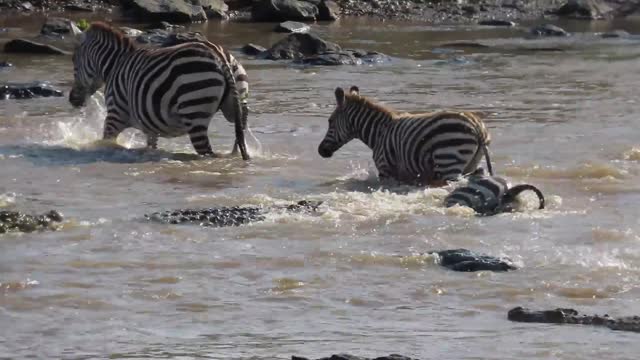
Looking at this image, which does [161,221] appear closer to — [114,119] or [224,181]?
[224,181]

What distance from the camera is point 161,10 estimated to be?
33.2 meters

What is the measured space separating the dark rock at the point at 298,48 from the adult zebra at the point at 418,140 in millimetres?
11319

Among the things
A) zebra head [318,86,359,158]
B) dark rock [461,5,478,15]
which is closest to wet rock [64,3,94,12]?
dark rock [461,5,478,15]

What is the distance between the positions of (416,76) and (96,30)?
785cm

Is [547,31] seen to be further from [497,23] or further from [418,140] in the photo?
[418,140]

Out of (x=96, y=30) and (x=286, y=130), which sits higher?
(x=96, y=30)

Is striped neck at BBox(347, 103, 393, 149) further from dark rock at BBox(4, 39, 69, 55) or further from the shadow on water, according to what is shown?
dark rock at BBox(4, 39, 69, 55)

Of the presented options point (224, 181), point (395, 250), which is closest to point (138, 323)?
point (395, 250)

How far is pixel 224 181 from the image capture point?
1472cm

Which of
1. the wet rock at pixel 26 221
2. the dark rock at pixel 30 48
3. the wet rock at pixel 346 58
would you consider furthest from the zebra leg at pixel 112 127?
the dark rock at pixel 30 48

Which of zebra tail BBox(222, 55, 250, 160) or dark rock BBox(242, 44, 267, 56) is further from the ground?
zebra tail BBox(222, 55, 250, 160)

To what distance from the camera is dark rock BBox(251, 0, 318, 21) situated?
113 feet

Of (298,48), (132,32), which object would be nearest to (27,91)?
(298,48)

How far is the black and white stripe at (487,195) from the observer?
12773 millimetres
